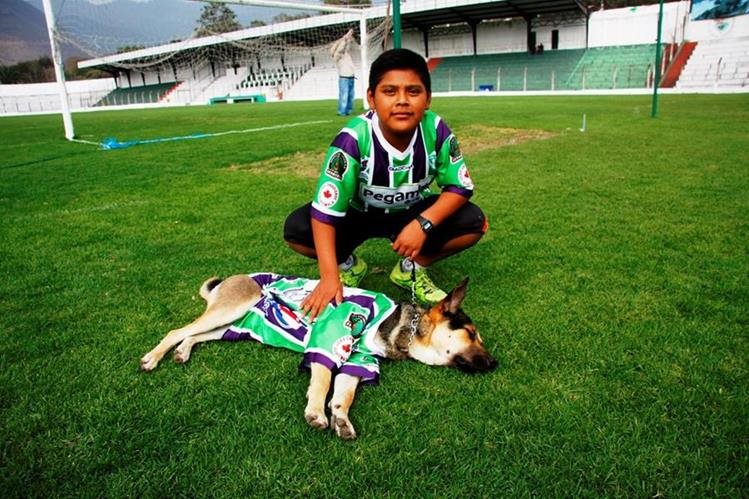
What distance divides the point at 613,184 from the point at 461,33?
4234 centimetres

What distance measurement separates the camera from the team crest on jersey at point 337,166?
3027mm

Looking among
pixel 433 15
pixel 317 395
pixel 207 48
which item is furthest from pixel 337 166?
pixel 433 15

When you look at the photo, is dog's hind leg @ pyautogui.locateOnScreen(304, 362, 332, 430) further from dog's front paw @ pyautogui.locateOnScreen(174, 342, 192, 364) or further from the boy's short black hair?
the boy's short black hair

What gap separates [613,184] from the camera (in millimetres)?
7062

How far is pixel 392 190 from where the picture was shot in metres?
3.36

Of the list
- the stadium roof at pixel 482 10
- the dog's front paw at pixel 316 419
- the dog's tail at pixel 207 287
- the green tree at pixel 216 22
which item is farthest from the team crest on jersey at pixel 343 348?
the stadium roof at pixel 482 10

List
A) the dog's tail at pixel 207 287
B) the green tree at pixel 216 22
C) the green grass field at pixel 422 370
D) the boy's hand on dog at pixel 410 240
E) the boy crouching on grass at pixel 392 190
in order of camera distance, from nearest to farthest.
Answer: the green grass field at pixel 422 370 < the boy crouching on grass at pixel 392 190 < the boy's hand on dog at pixel 410 240 < the dog's tail at pixel 207 287 < the green tree at pixel 216 22

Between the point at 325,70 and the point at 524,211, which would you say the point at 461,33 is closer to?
the point at 325,70

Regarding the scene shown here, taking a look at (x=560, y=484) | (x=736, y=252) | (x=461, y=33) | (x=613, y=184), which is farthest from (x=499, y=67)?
(x=560, y=484)

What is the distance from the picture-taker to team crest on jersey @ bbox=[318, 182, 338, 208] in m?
3.01

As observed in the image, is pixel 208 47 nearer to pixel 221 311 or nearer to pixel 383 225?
pixel 383 225

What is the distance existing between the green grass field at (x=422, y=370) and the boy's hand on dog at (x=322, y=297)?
36cm

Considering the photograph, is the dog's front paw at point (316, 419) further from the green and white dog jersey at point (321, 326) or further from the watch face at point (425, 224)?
the watch face at point (425, 224)

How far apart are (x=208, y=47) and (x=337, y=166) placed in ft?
136
